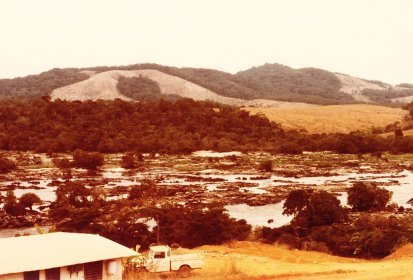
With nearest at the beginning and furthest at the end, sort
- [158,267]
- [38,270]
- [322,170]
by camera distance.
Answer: [38,270] < [158,267] < [322,170]

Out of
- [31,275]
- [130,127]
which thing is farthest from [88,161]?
[31,275]

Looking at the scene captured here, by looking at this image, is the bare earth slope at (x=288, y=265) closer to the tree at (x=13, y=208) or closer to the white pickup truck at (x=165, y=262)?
the white pickup truck at (x=165, y=262)

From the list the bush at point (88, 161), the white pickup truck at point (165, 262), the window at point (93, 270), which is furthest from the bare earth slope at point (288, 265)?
the bush at point (88, 161)

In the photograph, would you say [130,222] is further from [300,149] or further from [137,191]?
[300,149]

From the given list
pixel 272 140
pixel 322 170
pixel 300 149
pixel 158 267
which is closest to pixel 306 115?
pixel 272 140

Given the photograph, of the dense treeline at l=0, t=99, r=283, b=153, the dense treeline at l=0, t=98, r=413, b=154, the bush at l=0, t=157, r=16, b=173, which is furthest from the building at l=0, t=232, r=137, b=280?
the dense treeline at l=0, t=98, r=413, b=154

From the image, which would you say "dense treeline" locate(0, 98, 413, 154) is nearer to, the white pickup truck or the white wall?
the white pickup truck
